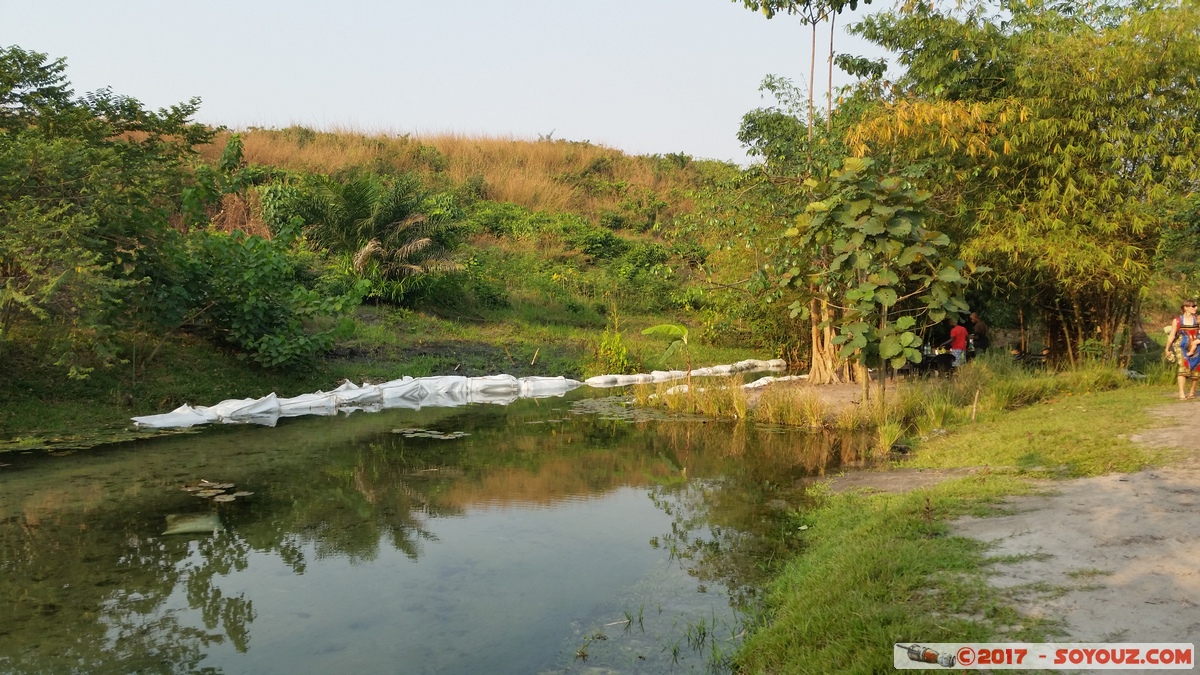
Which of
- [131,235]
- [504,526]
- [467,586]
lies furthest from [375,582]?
[131,235]

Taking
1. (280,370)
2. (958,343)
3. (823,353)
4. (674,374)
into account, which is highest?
(958,343)

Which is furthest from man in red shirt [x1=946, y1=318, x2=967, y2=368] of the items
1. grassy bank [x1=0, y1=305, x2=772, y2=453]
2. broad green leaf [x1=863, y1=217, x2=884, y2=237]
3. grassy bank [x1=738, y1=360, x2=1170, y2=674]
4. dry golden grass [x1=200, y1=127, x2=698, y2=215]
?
dry golden grass [x1=200, y1=127, x2=698, y2=215]

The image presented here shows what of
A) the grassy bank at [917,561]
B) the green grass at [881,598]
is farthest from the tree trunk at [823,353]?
the green grass at [881,598]

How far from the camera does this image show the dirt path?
11.8 ft

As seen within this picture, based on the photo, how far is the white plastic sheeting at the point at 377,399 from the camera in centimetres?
1120

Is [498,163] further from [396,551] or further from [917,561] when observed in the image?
[917,561]

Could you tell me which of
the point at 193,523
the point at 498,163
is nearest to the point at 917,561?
the point at 193,523

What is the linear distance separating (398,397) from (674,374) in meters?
5.42

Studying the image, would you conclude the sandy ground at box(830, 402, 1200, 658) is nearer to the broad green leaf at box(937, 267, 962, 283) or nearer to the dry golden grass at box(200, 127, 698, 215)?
the broad green leaf at box(937, 267, 962, 283)

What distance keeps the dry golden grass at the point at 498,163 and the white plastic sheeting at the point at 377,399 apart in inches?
523

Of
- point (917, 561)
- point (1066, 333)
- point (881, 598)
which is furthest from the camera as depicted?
point (1066, 333)

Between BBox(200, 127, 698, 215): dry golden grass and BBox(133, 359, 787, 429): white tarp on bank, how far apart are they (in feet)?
43.6

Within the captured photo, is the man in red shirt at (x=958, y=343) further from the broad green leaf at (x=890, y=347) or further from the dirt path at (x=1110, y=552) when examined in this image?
the dirt path at (x=1110, y=552)

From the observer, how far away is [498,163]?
109ft
